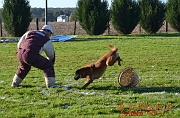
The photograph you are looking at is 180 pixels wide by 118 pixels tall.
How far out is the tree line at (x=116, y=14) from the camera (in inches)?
1453

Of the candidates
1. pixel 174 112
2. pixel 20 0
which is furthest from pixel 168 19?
pixel 174 112

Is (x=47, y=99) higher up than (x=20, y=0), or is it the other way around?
(x=20, y=0)

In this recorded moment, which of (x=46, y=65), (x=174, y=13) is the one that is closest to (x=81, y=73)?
(x=46, y=65)

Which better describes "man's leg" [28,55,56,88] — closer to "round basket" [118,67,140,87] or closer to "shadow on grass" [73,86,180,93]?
"shadow on grass" [73,86,180,93]

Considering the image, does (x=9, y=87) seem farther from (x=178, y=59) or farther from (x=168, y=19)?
(x=168, y=19)

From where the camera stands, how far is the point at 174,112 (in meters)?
6.96

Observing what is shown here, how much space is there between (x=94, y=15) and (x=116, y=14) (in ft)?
8.31

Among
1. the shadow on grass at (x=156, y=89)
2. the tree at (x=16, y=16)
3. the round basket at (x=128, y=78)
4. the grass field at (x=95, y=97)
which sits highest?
the tree at (x=16, y=16)

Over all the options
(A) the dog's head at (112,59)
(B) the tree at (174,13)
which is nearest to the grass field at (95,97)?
(A) the dog's head at (112,59)

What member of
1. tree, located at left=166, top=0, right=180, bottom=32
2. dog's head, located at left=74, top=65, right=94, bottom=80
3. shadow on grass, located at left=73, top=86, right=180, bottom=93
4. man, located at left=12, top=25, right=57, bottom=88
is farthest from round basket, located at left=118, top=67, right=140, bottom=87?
tree, located at left=166, top=0, right=180, bottom=32

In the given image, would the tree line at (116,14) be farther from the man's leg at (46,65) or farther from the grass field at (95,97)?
the man's leg at (46,65)

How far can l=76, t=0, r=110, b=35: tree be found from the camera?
126ft

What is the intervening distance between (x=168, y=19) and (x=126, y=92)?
3334 centimetres

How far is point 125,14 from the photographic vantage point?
39562mm
